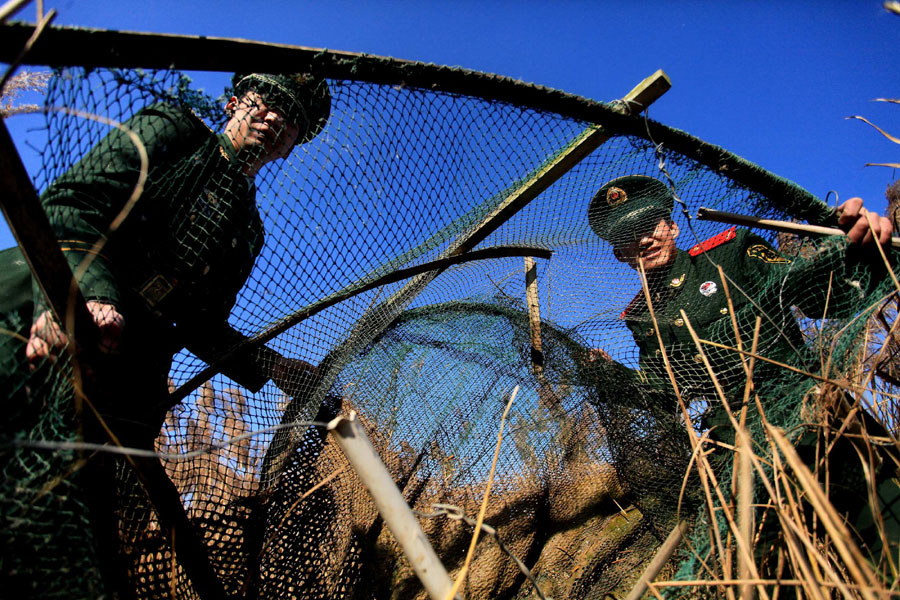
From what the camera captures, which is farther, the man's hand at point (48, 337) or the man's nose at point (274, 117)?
the man's nose at point (274, 117)

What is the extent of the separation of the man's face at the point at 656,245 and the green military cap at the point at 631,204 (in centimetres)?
3

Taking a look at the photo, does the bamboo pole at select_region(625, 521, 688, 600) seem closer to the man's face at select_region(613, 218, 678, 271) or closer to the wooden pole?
the wooden pole

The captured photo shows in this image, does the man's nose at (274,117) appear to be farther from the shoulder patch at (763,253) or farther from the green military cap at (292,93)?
the shoulder patch at (763,253)

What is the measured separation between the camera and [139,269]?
1413 mm

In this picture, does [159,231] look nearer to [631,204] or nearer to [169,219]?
[169,219]

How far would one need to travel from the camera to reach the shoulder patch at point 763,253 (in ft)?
7.37

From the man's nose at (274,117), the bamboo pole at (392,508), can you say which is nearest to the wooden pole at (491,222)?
the man's nose at (274,117)

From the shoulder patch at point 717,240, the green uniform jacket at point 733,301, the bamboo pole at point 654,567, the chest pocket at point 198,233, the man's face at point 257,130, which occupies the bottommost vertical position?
the bamboo pole at point 654,567

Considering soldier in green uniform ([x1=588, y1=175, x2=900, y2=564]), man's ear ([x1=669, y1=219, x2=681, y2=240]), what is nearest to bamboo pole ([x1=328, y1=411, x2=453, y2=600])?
soldier in green uniform ([x1=588, y1=175, x2=900, y2=564])

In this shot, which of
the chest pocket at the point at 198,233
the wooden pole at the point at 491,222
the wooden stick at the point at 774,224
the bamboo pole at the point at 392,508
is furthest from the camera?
the wooden pole at the point at 491,222

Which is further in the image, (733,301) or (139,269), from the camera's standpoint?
(733,301)

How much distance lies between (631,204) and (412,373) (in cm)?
142

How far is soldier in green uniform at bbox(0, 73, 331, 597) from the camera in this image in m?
1.02

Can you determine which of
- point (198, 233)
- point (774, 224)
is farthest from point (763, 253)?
point (198, 233)
